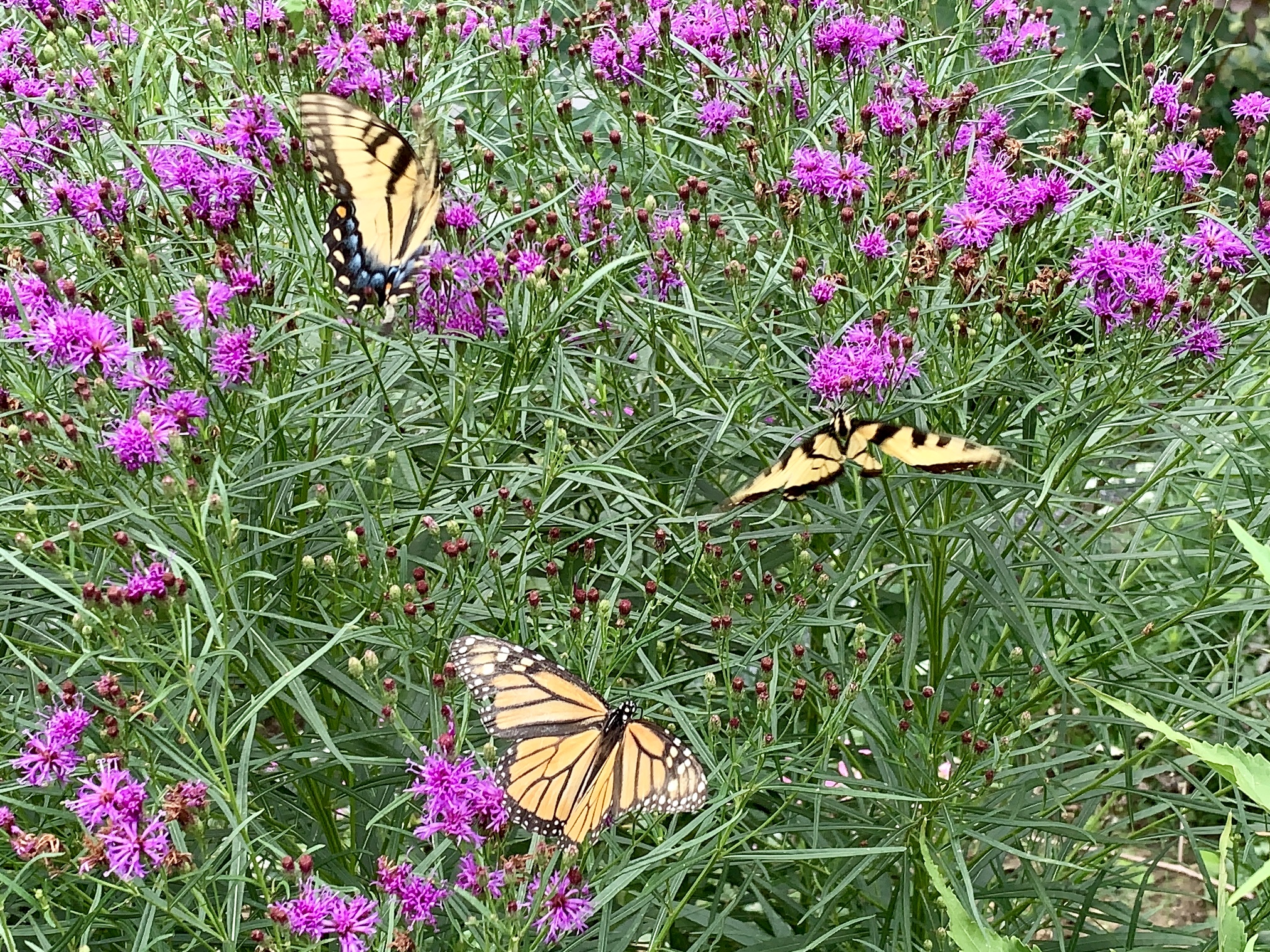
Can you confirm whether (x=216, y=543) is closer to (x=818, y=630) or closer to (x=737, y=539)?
(x=737, y=539)

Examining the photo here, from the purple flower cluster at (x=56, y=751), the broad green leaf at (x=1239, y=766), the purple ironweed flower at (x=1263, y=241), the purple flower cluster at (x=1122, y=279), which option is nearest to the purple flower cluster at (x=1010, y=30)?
the purple ironweed flower at (x=1263, y=241)

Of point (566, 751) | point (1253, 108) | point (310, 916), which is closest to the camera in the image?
point (310, 916)

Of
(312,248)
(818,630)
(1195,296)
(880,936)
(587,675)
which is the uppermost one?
(312,248)

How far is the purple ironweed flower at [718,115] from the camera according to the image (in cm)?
329

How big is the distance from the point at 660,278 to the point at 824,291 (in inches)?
17.1

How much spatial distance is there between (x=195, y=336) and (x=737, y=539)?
4.66ft

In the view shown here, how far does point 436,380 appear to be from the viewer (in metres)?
2.93

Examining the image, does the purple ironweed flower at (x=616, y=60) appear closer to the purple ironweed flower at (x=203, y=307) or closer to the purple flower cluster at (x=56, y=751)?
the purple ironweed flower at (x=203, y=307)

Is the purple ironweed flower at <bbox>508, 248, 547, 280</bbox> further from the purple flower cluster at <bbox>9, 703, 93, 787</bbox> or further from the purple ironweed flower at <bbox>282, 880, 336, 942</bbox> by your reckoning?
the purple ironweed flower at <bbox>282, 880, 336, 942</bbox>

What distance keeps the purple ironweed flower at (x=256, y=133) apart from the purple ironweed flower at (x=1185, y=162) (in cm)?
218

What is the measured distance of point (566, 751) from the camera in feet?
7.96

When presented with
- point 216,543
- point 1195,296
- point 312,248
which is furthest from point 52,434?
point 1195,296

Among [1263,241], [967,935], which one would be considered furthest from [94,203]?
[1263,241]

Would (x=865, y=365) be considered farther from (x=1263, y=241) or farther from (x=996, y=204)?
(x=1263, y=241)
